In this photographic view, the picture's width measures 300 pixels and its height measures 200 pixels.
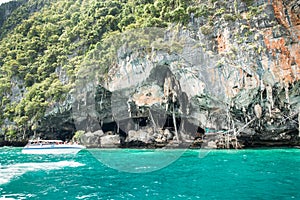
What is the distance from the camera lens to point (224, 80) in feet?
75.8

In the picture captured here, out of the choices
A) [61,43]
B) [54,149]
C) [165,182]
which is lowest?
[165,182]

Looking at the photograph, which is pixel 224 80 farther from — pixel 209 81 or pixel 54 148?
pixel 54 148

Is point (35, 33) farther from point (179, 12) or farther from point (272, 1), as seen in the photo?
point (272, 1)

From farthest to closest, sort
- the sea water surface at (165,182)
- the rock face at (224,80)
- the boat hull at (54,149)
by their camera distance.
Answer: the boat hull at (54,149)
the rock face at (224,80)
the sea water surface at (165,182)

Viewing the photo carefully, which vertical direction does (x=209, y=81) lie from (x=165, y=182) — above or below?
above

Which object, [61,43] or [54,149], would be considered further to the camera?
[61,43]

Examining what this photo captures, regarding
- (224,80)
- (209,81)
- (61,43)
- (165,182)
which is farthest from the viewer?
(61,43)

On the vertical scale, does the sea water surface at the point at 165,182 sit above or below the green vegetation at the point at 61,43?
below

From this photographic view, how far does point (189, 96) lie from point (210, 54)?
378 centimetres

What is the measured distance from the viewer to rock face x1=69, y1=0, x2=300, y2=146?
22.3 metres

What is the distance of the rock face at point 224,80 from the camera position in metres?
22.3

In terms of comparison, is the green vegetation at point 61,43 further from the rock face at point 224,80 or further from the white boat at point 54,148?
the white boat at point 54,148

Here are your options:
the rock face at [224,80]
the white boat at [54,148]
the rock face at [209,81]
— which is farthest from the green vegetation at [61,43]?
the white boat at [54,148]

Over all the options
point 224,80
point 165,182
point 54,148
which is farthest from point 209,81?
point 165,182
